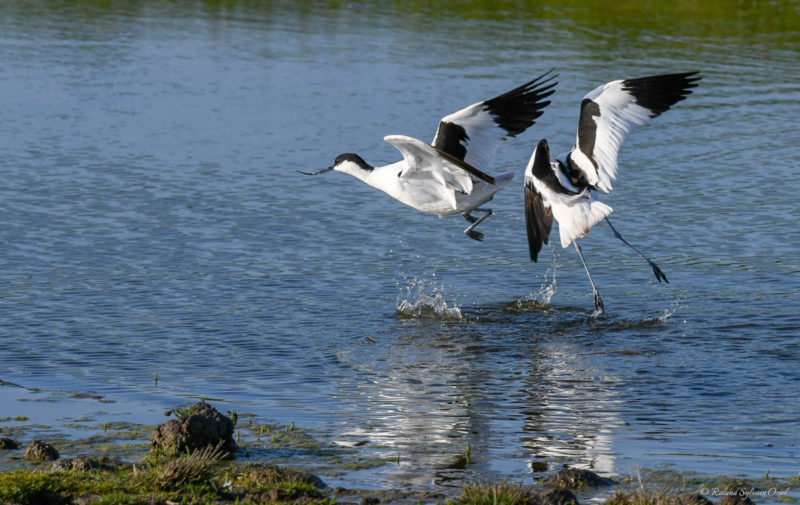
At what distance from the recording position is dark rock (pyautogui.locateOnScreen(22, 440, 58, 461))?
647 cm

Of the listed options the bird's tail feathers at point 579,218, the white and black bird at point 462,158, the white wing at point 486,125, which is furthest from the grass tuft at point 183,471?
the white wing at point 486,125

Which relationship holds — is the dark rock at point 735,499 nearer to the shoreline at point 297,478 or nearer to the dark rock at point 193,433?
the shoreline at point 297,478

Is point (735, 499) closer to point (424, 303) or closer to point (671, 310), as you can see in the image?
point (671, 310)

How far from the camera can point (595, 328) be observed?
10234mm

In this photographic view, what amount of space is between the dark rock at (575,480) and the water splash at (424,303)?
444 cm

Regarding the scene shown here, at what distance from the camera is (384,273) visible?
11.7m

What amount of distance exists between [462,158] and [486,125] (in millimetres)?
390

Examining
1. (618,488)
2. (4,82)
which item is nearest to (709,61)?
(4,82)

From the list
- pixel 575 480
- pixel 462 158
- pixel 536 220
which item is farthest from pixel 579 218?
pixel 575 480

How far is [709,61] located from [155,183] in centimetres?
1397

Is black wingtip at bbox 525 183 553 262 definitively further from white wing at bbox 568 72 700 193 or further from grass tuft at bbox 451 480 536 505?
grass tuft at bbox 451 480 536 505

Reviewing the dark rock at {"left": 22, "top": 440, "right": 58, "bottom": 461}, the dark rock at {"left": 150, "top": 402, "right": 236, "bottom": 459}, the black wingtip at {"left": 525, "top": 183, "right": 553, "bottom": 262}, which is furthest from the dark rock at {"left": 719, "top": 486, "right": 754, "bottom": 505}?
the black wingtip at {"left": 525, "top": 183, "right": 553, "bottom": 262}

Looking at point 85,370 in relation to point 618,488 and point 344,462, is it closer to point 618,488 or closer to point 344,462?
point 344,462

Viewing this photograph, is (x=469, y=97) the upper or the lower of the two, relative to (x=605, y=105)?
lower
